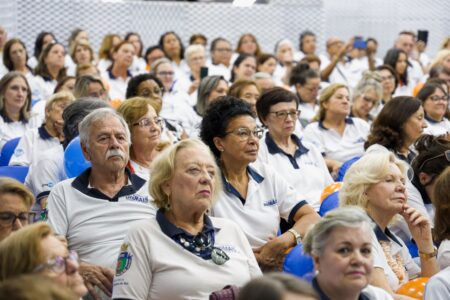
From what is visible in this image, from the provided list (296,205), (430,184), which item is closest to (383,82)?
(430,184)

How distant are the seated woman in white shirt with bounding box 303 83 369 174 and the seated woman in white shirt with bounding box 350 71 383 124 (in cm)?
92

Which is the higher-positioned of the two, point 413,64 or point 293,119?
point 293,119

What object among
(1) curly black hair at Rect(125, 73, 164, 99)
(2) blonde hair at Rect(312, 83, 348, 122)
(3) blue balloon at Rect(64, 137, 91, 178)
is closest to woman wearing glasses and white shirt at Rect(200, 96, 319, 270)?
(3) blue balloon at Rect(64, 137, 91, 178)

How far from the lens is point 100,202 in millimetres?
4098

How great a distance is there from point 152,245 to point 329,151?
3.82 metres

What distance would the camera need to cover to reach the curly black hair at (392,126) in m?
5.94

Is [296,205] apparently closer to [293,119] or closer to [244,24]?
[293,119]

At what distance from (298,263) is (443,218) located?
0.71 meters

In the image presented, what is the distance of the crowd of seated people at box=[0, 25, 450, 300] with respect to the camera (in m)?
3.20

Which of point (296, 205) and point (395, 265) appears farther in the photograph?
point (296, 205)

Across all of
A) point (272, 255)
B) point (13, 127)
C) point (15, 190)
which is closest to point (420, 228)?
point (272, 255)

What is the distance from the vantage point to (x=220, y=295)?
325cm

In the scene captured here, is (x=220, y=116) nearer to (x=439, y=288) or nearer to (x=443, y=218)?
(x=443, y=218)

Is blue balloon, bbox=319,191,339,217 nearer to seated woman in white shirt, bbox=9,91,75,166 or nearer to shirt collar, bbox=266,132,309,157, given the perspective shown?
shirt collar, bbox=266,132,309,157
